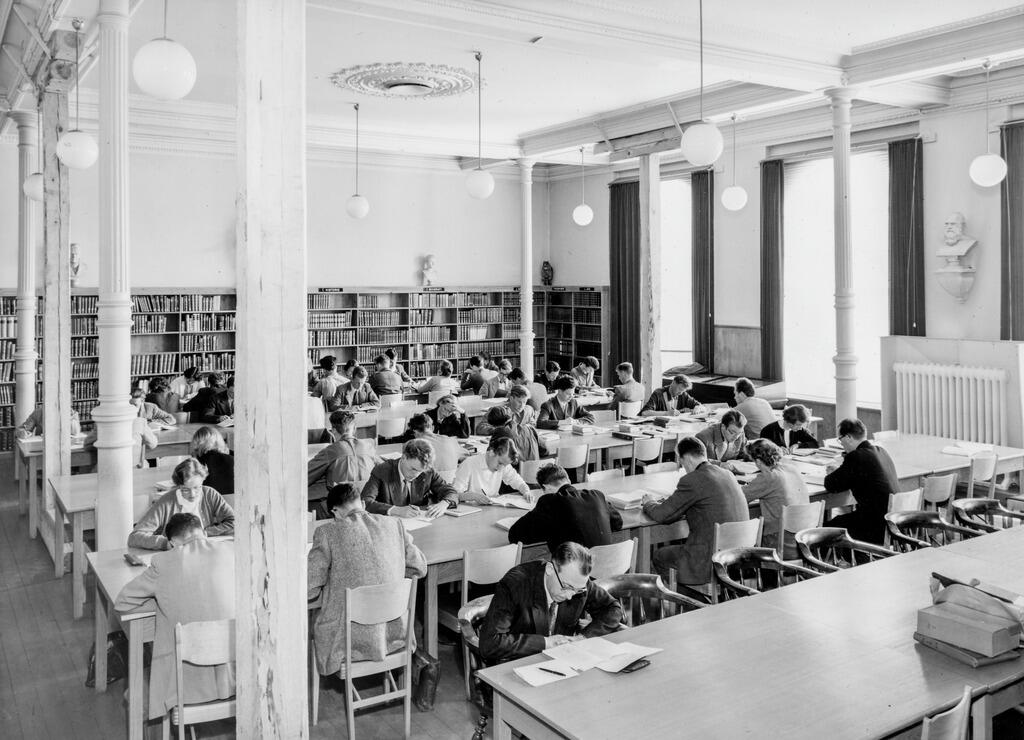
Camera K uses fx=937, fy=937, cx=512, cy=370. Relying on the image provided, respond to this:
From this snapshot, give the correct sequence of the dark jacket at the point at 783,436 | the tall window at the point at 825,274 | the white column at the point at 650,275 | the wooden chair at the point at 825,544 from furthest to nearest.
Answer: the white column at the point at 650,275, the tall window at the point at 825,274, the dark jacket at the point at 783,436, the wooden chair at the point at 825,544

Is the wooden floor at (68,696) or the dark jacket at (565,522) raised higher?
the dark jacket at (565,522)

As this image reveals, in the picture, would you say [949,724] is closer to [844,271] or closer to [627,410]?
[844,271]

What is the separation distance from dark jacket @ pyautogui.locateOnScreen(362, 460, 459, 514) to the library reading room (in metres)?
0.02

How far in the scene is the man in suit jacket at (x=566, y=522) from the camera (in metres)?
4.74

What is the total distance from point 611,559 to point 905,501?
2174mm

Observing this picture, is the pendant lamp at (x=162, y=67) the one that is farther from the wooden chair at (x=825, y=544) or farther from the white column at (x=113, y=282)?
the wooden chair at (x=825, y=544)

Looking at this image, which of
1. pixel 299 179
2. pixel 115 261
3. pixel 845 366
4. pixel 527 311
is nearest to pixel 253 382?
pixel 299 179

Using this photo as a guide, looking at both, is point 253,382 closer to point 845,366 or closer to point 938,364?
point 845,366

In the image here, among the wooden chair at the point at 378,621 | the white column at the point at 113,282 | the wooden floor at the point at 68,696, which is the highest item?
the white column at the point at 113,282

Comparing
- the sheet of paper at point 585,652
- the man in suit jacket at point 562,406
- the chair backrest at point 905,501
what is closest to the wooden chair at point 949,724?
the sheet of paper at point 585,652

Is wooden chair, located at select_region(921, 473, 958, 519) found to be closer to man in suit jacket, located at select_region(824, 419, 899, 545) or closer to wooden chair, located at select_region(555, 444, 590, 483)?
man in suit jacket, located at select_region(824, 419, 899, 545)

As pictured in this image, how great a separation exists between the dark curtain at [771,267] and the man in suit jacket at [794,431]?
144 inches

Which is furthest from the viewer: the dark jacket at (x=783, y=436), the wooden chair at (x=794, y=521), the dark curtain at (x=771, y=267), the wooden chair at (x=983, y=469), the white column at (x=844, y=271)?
the dark curtain at (x=771, y=267)

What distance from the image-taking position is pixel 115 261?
18.1 feet
